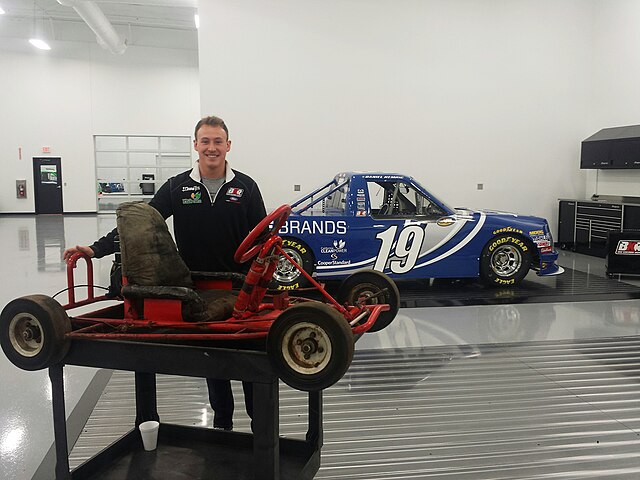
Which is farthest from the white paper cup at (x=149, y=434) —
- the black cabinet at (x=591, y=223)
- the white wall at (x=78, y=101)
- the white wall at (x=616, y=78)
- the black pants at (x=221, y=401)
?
the white wall at (x=78, y=101)

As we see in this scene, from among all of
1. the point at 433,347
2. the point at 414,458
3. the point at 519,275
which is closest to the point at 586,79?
the point at 519,275

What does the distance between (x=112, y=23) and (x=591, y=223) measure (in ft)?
47.7

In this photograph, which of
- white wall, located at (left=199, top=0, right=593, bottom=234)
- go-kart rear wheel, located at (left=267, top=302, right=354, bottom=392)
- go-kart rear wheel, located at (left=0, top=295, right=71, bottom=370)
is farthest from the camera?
white wall, located at (left=199, top=0, right=593, bottom=234)

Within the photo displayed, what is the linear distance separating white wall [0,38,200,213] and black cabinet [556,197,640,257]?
12.3 meters

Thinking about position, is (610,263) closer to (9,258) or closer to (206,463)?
→ (206,463)

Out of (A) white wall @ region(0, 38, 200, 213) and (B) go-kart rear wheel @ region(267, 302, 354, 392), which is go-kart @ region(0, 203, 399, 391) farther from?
(A) white wall @ region(0, 38, 200, 213)

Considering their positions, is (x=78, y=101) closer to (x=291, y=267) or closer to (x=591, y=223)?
(x=291, y=267)

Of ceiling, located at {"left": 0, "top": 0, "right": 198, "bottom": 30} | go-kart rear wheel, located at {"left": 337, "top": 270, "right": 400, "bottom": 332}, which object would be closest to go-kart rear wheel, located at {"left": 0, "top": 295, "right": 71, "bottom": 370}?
go-kart rear wheel, located at {"left": 337, "top": 270, "right": 400, "bottom": 332}

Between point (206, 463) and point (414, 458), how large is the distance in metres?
1.03

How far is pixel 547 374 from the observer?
374 cm

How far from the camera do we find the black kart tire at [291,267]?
19.6 feet

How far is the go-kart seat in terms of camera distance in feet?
6.98

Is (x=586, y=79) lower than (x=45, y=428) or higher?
higher

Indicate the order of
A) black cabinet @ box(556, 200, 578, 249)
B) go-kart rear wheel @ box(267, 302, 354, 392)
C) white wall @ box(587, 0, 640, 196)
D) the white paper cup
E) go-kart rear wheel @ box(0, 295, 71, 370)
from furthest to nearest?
black cabinet @ box(556, 200, 578, 249)
white wall @ box(587, 0, 640, 196)
the white paper cup
go-kart rear wheel @ box(0, 295, 71, 370)
go-kart rear wheel @ box(267, 302, 354, 392)
